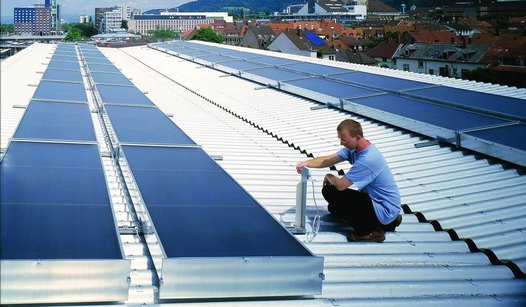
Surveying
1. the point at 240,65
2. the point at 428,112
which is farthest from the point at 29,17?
the point at 240,65

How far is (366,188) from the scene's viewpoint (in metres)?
6.68

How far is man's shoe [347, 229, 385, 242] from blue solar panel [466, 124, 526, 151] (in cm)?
331

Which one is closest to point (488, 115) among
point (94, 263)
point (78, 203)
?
point (78, 203)

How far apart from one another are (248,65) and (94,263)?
1817cm

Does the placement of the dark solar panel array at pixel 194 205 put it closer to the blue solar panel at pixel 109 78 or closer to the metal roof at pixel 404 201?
the metal roof at pixel 404 201

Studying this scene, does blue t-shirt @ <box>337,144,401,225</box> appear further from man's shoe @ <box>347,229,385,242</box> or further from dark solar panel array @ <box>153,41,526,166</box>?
dark solar panel array @ <box>153,41,526,166</box>

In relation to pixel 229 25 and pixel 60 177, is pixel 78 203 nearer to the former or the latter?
pixel 60 177

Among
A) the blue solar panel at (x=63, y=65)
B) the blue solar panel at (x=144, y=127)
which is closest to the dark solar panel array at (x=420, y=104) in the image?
the blue solar panel at (x=144, y=127)

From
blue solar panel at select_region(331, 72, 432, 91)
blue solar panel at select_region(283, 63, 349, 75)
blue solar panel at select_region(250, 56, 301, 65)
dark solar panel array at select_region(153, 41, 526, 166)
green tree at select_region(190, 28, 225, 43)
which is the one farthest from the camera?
green tree at select_region(190, 28, 225, 43)

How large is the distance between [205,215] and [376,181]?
5.91 feet

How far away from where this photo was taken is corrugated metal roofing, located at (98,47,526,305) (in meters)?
5.67

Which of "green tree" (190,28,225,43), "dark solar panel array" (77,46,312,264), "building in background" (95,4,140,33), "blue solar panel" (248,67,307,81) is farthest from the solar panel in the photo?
"dark solar panel array" (77,46,312,264)

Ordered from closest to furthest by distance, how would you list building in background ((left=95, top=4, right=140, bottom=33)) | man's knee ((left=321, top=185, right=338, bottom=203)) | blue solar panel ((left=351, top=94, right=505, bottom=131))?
man's knee ((left=321, top=185, right=338, bottom=203)) → blue solar panel ((left=351, top=94, right=505, bottom=131)) → building in background ((left=95, top=4, right=140, bottom=33))

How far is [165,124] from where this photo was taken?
10289 mm
